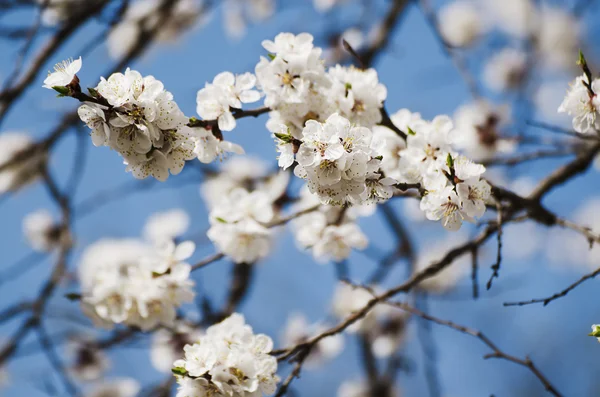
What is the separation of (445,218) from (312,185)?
0.38 metres

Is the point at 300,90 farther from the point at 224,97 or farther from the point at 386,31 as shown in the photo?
the point at 386,31

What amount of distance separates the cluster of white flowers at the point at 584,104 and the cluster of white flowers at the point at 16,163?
2.52m

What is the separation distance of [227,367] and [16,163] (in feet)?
6.52

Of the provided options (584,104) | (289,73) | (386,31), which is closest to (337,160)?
(289,73)

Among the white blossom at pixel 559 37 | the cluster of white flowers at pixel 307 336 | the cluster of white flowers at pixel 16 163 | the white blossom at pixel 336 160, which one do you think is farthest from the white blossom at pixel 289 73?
the white blossom at pixel 559 37

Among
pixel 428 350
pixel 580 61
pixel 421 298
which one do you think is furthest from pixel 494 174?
pixel 580 61

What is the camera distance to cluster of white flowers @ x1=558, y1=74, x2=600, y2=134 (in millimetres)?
1679

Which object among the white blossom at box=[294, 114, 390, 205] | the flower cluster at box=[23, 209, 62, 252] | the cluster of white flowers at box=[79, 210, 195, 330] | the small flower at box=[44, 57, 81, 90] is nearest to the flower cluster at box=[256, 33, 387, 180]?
the white blossom at box=[294, 114, 390, 205]

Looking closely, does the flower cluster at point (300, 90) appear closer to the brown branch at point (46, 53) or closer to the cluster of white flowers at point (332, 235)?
the cluster of white flowers at point (332, 235)

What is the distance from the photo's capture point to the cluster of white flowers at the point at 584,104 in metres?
1.68

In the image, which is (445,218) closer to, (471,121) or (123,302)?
(123,302)

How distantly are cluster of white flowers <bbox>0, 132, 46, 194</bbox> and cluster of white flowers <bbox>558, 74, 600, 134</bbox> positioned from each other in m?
2.52

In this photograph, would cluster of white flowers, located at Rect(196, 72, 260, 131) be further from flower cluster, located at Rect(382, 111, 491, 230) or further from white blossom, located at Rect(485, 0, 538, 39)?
white blossom, located at Rect(485, 0, 538, 39)

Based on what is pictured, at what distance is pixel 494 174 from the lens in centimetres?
510
